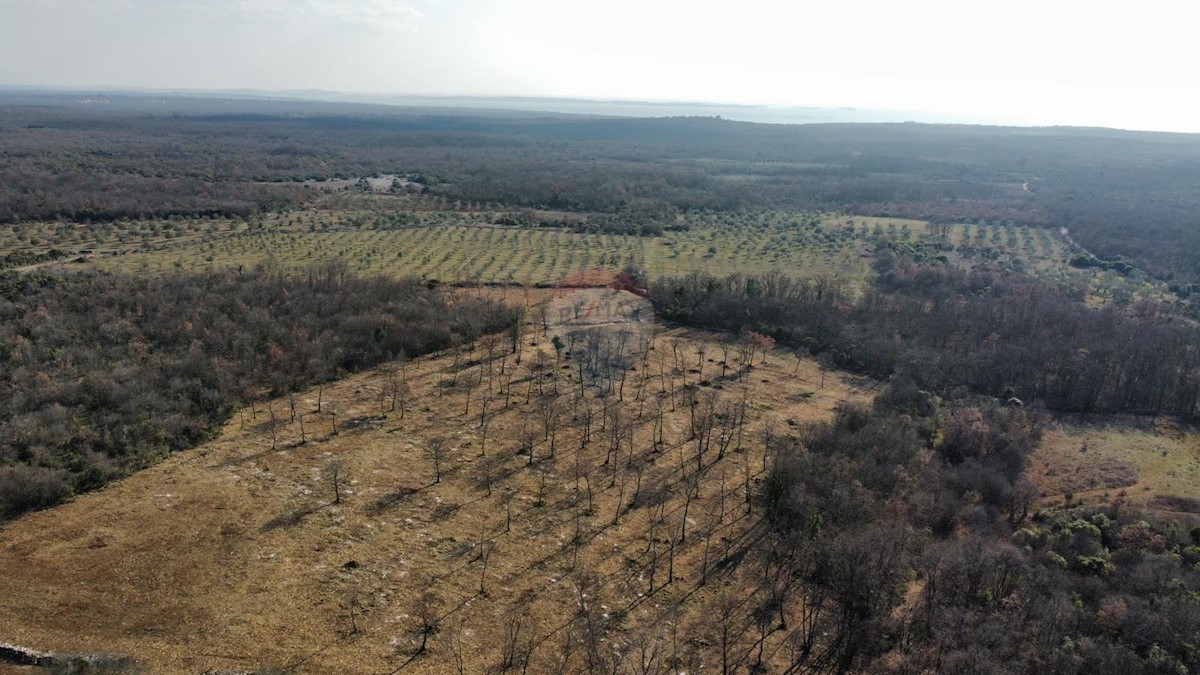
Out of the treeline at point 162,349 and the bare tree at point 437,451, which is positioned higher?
the treeline at point 162,349

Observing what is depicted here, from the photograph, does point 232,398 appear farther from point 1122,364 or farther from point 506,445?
point 1122,364

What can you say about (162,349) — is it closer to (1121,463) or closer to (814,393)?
(814,393)

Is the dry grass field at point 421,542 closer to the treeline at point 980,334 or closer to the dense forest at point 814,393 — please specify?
the dense forest at point 814,393

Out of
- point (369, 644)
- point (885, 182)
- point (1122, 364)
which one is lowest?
point (369, 644)

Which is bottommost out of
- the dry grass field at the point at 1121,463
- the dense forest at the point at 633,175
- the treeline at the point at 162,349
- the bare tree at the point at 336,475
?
the dry grass field at the point at 1121,463

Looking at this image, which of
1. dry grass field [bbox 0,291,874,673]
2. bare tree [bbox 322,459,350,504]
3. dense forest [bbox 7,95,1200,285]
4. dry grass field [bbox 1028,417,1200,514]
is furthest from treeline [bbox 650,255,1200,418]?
dense forest [bbox 7,95,1200,285]

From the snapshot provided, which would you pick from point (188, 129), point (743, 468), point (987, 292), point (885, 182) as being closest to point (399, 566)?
point (743, 468)

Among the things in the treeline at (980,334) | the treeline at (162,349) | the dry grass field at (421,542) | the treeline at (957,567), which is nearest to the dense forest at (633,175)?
the treeline at (980,334)

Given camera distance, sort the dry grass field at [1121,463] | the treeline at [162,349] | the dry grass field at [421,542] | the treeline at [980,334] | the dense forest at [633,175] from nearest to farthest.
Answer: the dry grass field at [421,542]
the treeline at [162,349]
the dry grass field at [1121,463]
the treeline at [980,334]
the dense forest at [633,175]
